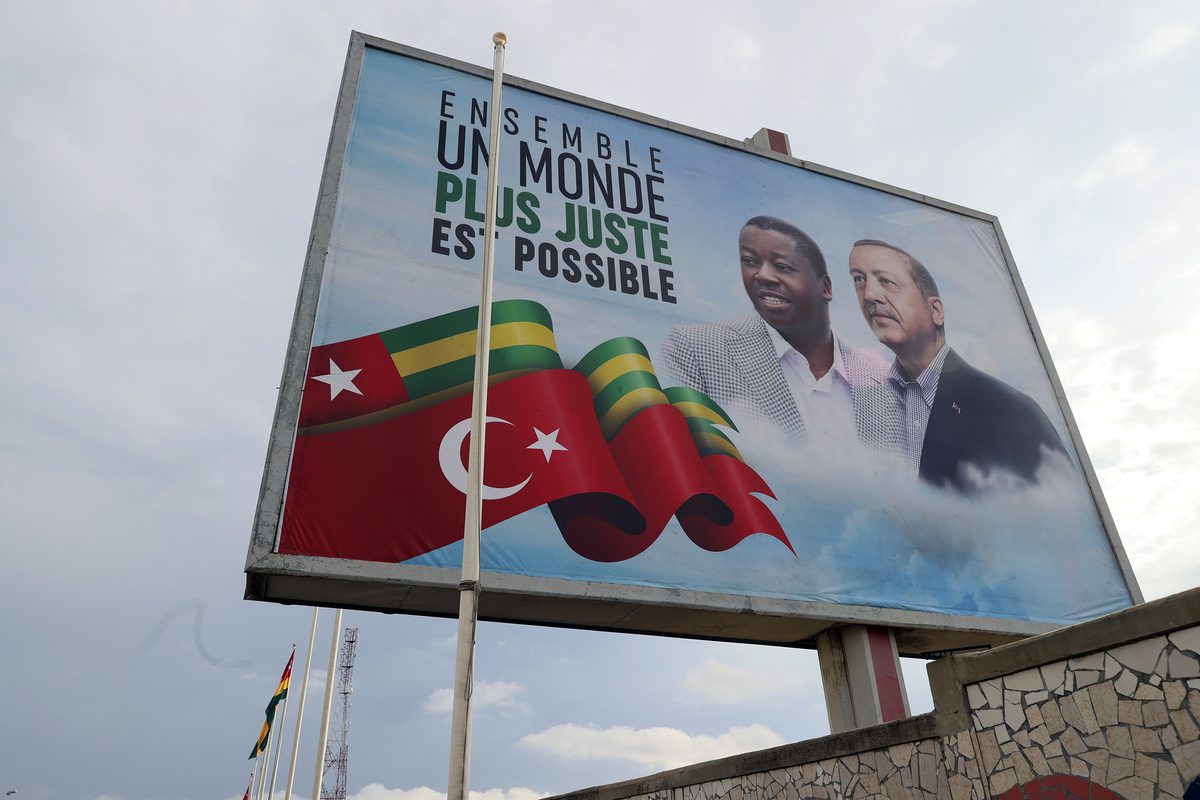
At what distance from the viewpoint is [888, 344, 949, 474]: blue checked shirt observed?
13688 mm

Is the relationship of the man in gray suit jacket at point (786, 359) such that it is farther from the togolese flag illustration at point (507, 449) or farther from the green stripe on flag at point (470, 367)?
the green stripe on flag at point (470, 367)

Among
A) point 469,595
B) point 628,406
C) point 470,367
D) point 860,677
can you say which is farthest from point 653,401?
point 469,595

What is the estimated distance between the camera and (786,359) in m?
13.7

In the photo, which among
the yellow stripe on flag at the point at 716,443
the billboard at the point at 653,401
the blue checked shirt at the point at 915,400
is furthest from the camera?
the blue checked shirt at the point at 915,400

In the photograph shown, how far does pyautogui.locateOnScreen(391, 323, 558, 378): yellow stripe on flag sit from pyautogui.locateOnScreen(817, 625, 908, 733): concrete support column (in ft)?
18.4

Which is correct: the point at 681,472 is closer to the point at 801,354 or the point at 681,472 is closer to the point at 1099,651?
the point at 801,354

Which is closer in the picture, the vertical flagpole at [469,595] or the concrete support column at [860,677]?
the vertical flagpole at [469,595]

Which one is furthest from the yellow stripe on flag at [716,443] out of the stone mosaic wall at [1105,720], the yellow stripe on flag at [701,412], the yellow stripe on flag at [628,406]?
the stone mosaic wall at [1105,720]

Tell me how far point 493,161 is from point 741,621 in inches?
253

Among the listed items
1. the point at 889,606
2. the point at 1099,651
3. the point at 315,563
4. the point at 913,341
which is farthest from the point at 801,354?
the point at 1099,651

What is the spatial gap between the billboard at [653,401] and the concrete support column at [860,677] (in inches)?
15.4

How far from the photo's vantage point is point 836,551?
11.9 m

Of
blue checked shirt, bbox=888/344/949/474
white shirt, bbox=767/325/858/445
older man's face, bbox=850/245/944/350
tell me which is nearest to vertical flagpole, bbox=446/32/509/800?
white shirt, bbox=767/325/858/445

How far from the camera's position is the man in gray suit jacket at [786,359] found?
42.3ft
